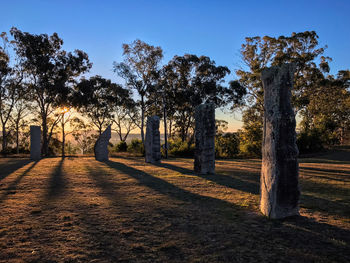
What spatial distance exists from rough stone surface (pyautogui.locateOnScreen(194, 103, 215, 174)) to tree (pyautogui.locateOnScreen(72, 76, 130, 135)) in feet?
57.5

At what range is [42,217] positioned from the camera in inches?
145

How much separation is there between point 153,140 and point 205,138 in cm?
494

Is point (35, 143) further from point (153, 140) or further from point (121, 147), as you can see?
point (121, 147)

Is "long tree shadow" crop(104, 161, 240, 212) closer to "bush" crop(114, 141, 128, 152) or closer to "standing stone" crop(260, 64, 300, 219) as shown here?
"standing stone" crop(260, 64, 300, 219)

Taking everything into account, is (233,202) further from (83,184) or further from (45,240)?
(83,184)

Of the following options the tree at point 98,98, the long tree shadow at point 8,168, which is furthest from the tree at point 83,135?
the long tree shadow at point 8,168

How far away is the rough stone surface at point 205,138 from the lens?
8117 mm

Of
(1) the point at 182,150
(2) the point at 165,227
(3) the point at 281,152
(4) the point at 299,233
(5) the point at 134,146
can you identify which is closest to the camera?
(4) the point at 299,233

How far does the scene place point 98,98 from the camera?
26.5 meters

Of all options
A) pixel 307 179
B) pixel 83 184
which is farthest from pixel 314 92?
pixel 83 184

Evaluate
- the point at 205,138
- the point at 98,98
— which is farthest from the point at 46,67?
the point at 205,138

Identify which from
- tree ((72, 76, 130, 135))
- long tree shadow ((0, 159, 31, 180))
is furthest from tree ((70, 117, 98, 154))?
long tree shadow ((0, 159, 31, 180))

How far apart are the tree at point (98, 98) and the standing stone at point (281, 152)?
71.2 ft

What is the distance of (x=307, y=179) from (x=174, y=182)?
4051mm
